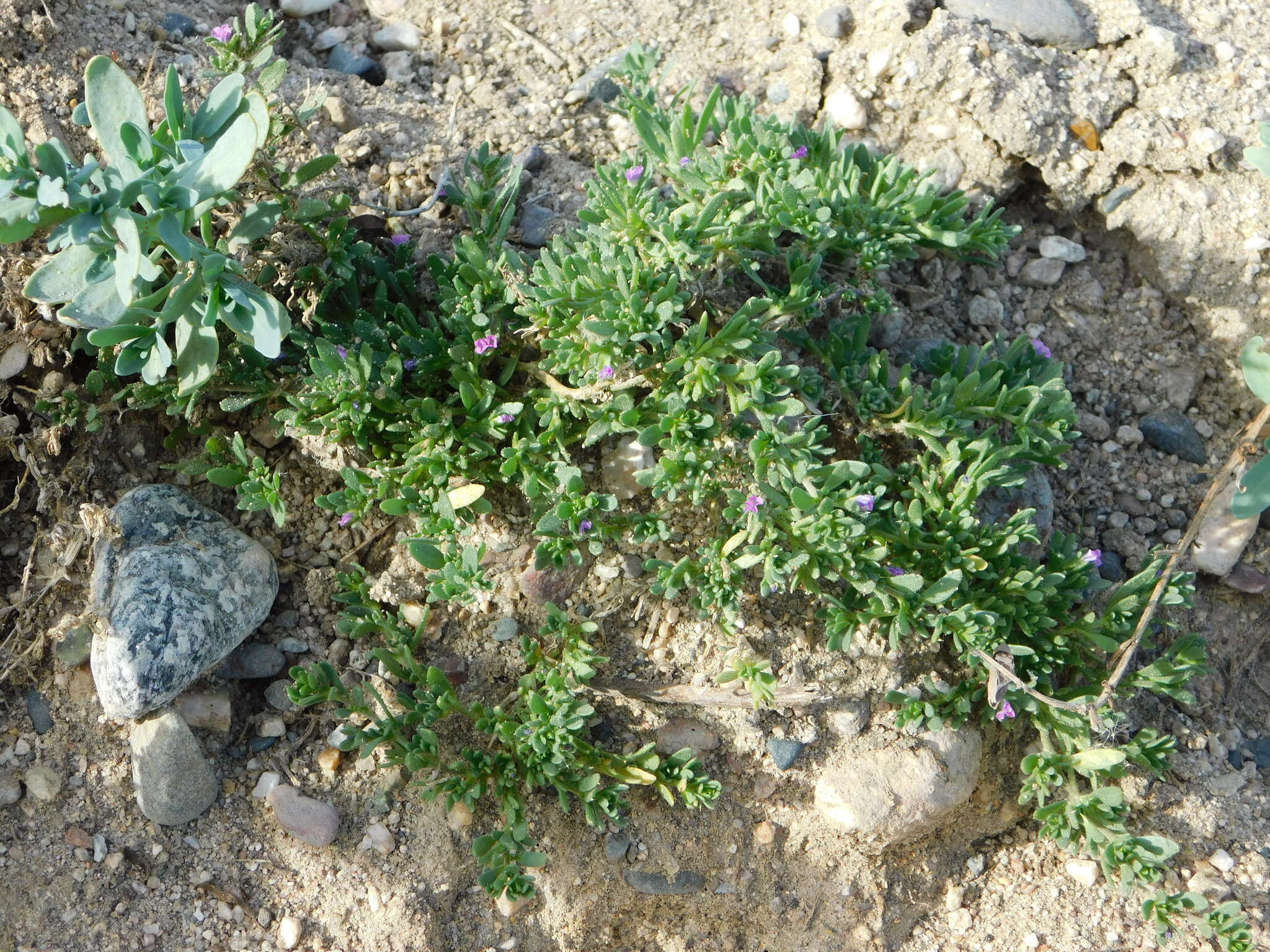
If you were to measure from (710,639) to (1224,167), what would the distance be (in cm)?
261

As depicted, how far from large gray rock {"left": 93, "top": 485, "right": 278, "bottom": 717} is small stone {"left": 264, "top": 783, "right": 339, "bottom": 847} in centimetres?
48

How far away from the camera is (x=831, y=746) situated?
11.8 ft

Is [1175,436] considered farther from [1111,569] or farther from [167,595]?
[167,595]

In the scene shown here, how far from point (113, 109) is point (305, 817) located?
6.99 ft

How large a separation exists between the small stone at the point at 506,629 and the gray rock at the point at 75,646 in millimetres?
1277

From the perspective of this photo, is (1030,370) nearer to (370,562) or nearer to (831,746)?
(831,746)

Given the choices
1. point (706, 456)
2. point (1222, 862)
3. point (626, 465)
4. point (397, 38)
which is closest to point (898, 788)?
point (1222, 862)

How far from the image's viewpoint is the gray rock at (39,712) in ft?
11.5

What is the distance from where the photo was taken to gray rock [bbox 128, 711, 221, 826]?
3.37 m

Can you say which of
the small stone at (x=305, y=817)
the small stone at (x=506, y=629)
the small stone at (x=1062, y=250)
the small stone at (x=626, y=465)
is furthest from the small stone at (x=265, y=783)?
the small stone at (x=1062, y=250)

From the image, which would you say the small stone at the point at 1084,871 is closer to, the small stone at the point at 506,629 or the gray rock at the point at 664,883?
the gray rock at the point at 664,883

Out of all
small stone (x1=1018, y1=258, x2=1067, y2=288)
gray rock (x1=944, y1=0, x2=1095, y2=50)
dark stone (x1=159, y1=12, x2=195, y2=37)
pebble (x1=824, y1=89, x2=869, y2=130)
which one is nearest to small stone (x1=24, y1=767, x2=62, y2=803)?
dark stone (x1=159, y1=12, x2=195, y2=37)

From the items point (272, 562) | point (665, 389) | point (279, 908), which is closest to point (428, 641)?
point (272, 562)

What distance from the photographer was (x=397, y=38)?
4340 mm
